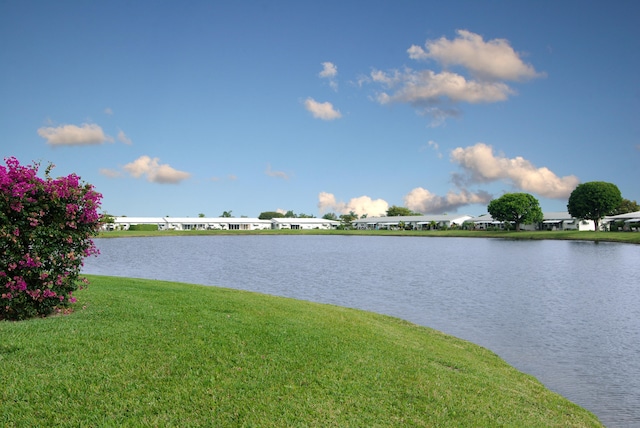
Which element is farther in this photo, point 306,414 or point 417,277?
point 417,277

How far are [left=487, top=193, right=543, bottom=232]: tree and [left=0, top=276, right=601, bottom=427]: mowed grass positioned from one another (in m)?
94.4

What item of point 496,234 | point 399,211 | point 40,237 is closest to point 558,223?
point 496,234

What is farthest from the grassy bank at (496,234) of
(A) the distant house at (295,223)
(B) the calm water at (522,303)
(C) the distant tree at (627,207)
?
(C) the distant tree at (627,207)

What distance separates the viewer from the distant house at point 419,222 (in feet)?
431

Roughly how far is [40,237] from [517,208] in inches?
3900

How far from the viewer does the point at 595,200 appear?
86688 millimetres

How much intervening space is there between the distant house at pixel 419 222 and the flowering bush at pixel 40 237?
404 ft

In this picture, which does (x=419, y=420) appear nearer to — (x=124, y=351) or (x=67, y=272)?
(x=124, y=351)

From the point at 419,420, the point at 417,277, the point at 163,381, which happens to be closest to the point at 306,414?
the point at 419,420

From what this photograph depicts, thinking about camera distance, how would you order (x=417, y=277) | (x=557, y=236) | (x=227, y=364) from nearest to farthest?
(x=227, y=364) < (x=417, y=277) < (x=557, y=236)

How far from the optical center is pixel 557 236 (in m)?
81.6

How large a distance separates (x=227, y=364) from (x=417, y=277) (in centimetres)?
2250

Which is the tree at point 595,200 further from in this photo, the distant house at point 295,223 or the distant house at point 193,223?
the distant house at point 193,223

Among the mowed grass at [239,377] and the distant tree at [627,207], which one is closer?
the mowed grass at [239,377]
